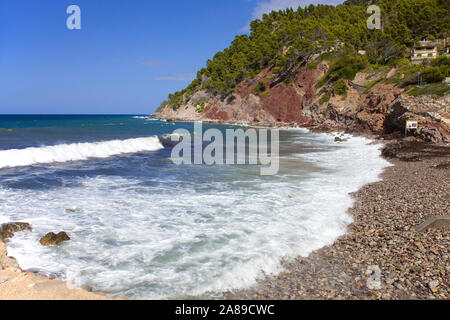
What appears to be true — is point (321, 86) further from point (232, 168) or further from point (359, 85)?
point (232, 168)

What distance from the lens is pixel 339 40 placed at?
70.8 meters

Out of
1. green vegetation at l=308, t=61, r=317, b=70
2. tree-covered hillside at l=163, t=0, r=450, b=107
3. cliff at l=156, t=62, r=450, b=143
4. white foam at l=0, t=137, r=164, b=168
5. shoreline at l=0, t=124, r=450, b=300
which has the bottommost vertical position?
shoreline at l=0, t=124, r=450, b=300

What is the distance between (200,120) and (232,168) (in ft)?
227

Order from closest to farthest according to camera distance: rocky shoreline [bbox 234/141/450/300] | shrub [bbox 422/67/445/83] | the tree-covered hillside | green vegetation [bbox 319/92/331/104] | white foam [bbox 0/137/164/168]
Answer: rocky shoreline [bbox 234/141/450/300] < white foam [bbox 0/137/164/168] < shrub [bbox 422/67/445/83] < green vegetation [bbox 319/92/331/104] < the tree-covered hillside

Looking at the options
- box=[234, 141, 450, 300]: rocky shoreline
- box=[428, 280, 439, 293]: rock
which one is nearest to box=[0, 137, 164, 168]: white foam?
box=[234, 141, 450, 300]: rocky shoreline

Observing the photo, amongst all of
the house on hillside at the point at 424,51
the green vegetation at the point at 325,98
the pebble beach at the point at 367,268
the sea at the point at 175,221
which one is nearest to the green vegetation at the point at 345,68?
the green vegetation at the point at 325,98

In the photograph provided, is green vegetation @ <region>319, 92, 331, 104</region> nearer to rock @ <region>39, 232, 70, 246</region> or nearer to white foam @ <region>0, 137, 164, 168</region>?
white foam @ <region>0, 137, 164, 168</region>

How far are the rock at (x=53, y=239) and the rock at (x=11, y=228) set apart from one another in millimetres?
938

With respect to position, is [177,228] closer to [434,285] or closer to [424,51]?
[434,285]

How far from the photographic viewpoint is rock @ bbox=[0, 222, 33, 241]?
22.2 feet

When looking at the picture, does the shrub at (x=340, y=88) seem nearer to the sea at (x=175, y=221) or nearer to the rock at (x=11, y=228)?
the sea at (x=175, y=221)

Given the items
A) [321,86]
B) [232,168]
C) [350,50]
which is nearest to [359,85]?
[321,86]

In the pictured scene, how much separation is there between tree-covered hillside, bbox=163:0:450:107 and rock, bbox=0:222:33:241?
184 ft

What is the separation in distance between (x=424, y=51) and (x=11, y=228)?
69264 millimetres
